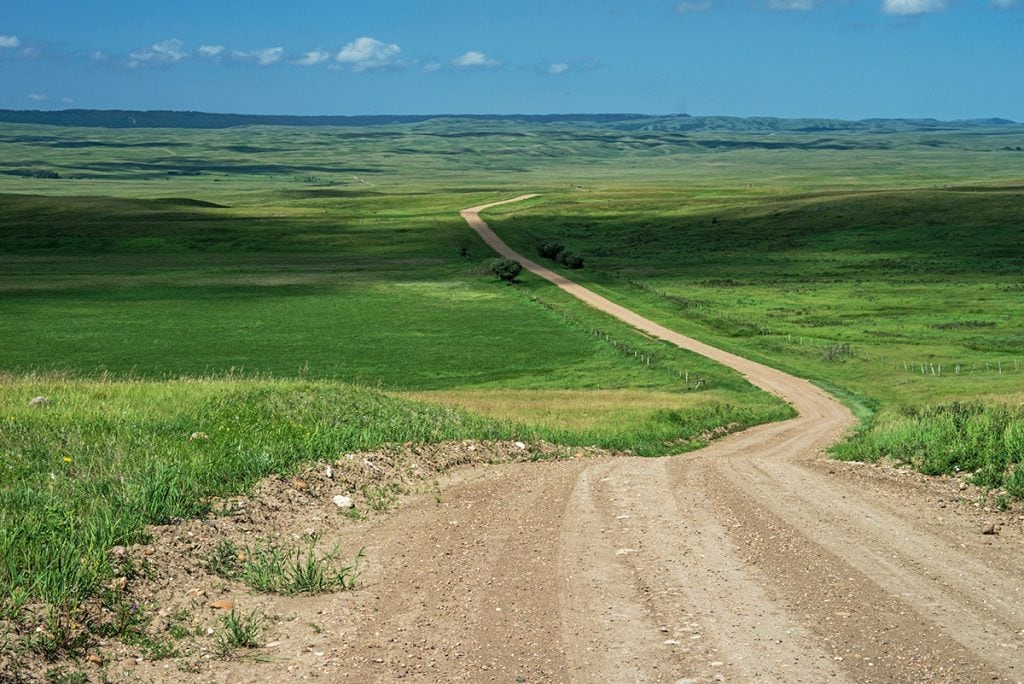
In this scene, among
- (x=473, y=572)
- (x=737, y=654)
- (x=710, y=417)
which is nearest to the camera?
(x=737, y=654)

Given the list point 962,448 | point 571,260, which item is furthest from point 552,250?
point 962,448

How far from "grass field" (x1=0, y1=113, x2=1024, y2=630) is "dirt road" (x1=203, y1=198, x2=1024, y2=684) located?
2646 millimetres

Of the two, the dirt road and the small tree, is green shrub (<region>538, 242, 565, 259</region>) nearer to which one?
the small tree

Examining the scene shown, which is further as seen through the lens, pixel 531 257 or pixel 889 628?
pixel 531 257

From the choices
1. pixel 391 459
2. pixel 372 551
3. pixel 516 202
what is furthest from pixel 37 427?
pixel 516 202

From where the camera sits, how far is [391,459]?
1992 centimetres

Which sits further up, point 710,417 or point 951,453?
point 951,453

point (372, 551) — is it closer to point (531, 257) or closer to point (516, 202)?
point (531, 257)

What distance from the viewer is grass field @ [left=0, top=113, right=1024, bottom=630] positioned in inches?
742

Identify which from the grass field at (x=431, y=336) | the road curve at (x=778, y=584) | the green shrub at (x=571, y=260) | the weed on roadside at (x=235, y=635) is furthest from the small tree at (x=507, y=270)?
the weed on roadside at (x=235, y=635)

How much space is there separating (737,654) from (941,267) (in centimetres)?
10538

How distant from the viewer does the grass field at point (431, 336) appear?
1886 cm

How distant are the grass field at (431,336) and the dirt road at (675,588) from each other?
2646 mm

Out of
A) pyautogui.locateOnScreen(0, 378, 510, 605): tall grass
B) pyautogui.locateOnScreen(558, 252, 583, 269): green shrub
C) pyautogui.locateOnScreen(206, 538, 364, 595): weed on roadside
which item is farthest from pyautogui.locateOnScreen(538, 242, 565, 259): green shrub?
pyautogui.locateOnScreen(206, 538, 364, 595): weed on roadside
